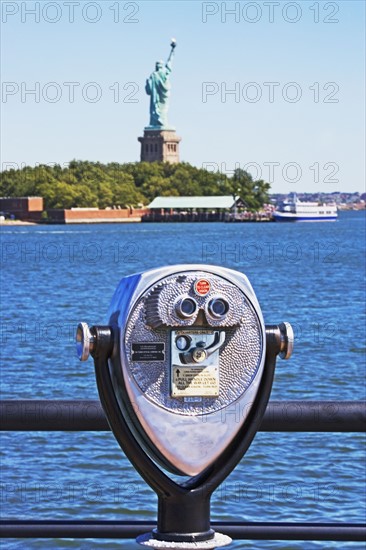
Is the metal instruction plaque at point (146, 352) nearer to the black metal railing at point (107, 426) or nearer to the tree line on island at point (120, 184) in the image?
the black metal railing at point (107, 426)

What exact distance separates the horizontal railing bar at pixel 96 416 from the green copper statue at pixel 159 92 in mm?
137730

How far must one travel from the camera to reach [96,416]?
3115mm

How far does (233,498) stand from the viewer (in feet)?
39.0

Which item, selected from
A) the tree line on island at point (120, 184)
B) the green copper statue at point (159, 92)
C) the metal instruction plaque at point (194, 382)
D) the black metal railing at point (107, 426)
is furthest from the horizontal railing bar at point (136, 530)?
the green copper statue at point (159, 92)

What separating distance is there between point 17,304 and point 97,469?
26.5m

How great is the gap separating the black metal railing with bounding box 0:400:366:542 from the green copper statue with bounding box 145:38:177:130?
137732 mm

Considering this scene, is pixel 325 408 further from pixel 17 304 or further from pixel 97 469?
pixel 17 304

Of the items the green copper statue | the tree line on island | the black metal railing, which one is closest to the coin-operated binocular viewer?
the black metal railing

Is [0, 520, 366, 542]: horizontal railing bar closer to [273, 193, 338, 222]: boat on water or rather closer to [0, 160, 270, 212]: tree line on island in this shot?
[0, 160, 270, 212]: tree line on island

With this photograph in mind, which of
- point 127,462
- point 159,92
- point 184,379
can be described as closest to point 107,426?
point 184,379

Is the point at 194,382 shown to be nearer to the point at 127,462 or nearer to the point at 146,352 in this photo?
the point at 146,352

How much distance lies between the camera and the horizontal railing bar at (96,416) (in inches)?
123

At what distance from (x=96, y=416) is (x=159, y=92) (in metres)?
142

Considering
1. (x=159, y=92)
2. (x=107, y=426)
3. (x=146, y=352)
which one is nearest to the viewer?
(x=146, y=352)
